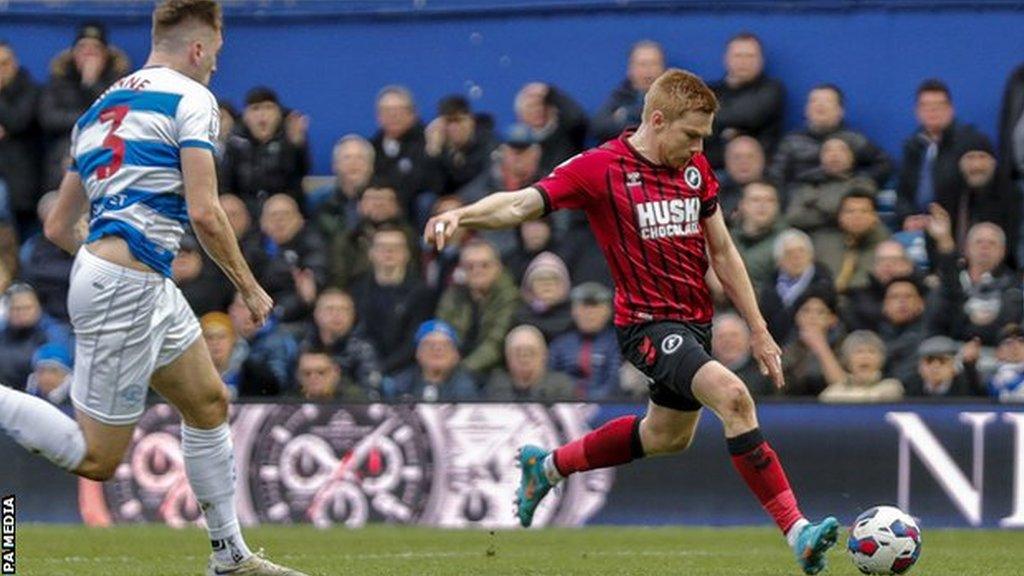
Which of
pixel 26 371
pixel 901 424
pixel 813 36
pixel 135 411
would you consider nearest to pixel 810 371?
pixel 901 424

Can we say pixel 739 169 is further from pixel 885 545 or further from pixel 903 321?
pixel 885 545

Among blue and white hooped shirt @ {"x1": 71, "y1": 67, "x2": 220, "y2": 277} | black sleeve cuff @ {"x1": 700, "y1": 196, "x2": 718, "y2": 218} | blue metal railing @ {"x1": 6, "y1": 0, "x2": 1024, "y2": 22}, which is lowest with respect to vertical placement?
black sleeve cuff @ {"x1": 700, "y1": 196, "x2": 718, "y2": 218}

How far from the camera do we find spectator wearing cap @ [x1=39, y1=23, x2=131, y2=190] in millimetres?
18328

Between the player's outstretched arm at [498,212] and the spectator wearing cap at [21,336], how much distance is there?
7.64 meters

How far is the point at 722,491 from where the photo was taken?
15.4 meters

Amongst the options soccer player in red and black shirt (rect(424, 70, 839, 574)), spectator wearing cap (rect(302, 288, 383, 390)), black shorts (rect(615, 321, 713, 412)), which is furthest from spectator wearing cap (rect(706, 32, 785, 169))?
black shorts (rect(615, 321, 713, 412))

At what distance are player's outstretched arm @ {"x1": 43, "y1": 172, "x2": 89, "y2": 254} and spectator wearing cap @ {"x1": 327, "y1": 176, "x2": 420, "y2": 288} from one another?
7263 mm

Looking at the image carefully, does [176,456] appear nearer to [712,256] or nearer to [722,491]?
[722,491]

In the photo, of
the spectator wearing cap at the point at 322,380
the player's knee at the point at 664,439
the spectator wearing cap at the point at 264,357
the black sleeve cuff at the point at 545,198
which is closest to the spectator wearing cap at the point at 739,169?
the spectator wearing cap at the point at 322,380

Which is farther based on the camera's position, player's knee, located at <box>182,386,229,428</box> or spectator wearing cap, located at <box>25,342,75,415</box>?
spectator wearing cap, located at <box>25,342,75,415</box>

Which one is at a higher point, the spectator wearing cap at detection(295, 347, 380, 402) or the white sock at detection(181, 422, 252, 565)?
the white sock at detection(181, 422, 252, 565)

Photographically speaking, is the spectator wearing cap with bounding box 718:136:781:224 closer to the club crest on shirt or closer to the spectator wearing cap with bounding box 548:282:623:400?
the spectator wearing cap with bounding box 548:282:623:400

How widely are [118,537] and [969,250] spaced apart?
20.2 ft

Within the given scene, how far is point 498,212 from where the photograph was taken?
10273 mm
